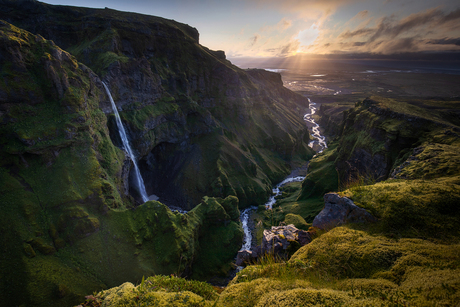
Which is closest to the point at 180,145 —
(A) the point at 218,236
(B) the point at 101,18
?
(A) the point at 218,236

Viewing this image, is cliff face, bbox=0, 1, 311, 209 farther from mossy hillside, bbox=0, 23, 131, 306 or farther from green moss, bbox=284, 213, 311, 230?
green moss, bbox=284, 213, 311, 230

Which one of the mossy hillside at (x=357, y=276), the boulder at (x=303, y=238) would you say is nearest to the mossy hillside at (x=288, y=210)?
the boulder at (x=303, y=238)

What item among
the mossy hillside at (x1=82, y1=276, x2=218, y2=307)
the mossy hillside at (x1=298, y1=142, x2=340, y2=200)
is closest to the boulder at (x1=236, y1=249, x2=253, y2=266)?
the mossy hillside at (x1=82, y1=276, x2=218, y2=307)

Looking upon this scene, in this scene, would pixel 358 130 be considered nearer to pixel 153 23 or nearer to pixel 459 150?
pixel 459 150

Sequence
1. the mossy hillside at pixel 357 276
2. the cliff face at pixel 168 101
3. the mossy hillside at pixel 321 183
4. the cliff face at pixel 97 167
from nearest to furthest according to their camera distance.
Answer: the mossy hillside at pixel 357 276
the cliff face at pixel 97 167
the cliff face at pixel 168 101
the mossy hillside at pixel 321 183

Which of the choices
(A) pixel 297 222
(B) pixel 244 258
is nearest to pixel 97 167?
(B) pixel 244 258

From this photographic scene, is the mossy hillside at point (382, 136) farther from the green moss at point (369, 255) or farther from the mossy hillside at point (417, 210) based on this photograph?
the green moss at point (369, 255)
